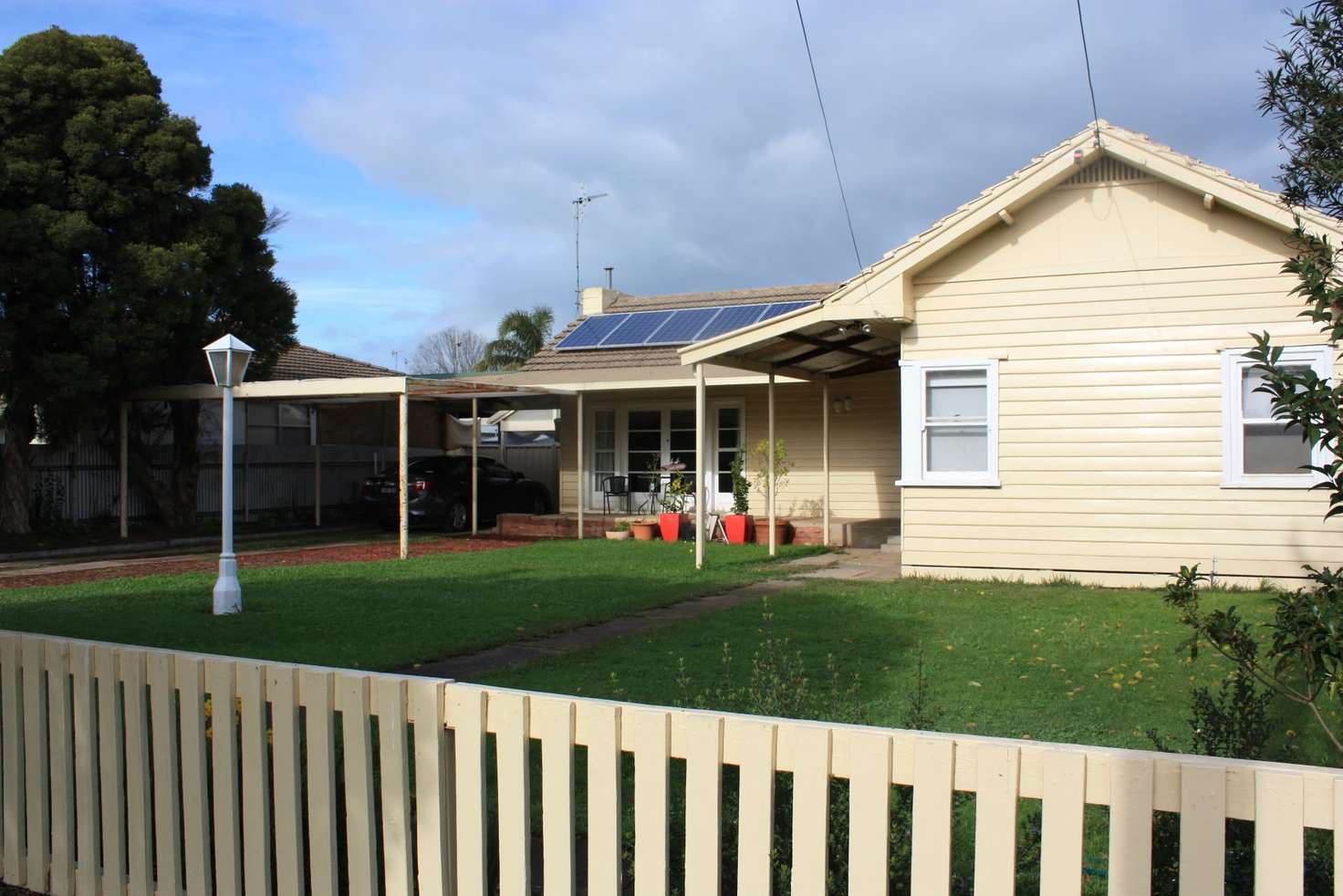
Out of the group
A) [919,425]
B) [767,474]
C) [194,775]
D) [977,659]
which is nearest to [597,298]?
[767,474]

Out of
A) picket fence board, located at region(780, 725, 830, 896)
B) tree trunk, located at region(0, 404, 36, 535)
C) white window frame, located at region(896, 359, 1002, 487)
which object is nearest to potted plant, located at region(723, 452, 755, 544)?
white window frame, located at region(896, 359, 1002, 487)

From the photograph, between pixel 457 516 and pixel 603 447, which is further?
pixel 457 516

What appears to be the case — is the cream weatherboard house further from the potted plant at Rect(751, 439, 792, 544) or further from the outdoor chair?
the outdoor chair

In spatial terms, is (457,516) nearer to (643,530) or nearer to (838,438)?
(643,530)

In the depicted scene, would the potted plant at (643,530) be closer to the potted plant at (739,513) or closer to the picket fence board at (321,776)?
the potted plant at (739,513)

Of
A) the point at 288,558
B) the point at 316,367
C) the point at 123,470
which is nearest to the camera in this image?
the point at 288,558

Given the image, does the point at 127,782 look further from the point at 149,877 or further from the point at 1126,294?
the point at 1126,294

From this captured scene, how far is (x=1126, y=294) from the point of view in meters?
12.2

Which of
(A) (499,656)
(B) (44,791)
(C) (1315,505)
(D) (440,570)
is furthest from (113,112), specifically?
(C) (1315,505)

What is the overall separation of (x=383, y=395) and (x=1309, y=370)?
1708 centimetres

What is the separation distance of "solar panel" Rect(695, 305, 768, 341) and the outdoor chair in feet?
10.0

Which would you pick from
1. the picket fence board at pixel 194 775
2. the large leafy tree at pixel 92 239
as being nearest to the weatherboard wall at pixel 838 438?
the large leafy tree at pixel 92 239

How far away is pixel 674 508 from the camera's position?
1964 cm

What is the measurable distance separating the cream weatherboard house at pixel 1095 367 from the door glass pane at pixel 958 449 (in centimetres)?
2
